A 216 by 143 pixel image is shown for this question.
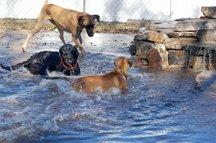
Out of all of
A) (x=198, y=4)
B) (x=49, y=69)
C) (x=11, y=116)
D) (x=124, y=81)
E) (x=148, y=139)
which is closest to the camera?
(x=148, y=139)

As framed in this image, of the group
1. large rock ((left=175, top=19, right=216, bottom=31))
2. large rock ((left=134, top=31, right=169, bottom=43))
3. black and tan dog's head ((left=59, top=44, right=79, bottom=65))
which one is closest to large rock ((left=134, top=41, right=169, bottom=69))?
large rock ((left=134, top=31, right=169, bottom=43))

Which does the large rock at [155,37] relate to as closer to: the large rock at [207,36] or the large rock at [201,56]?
the large rock at [201,56]

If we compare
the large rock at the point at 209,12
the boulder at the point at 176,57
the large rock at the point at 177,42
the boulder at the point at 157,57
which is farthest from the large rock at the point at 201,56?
the large rock at the point at 209,12

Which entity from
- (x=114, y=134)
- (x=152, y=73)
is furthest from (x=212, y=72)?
(x=114, y=134)

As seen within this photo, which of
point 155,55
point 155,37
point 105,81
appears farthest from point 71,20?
point 105,81

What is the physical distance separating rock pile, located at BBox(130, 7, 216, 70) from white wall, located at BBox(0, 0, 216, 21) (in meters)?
6.81

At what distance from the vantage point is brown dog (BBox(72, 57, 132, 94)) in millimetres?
8251

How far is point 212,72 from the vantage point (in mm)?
10422

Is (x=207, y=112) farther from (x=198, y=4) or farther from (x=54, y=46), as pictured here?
(x=198, y=4)

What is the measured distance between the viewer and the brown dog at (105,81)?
27.1ft

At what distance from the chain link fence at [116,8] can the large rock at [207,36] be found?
7.42m

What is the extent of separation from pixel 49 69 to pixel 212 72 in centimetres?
319

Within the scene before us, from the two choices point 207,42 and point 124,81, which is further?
point 207,42

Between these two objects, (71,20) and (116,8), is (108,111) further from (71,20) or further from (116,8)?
(116,8)
